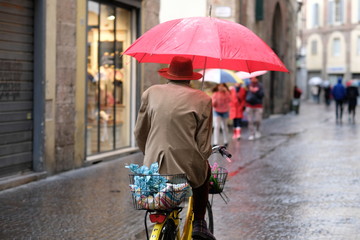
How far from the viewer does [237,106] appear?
57.4 feet

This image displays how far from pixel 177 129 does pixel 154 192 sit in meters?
0.49

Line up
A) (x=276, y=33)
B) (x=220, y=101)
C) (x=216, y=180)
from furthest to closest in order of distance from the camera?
(x=276, y=33) < (x=220, y=101) < (x=216, y=180)

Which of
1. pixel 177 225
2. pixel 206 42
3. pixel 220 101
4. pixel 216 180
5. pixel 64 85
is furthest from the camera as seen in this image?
pixel 220 101

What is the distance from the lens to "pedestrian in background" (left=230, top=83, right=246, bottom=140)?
17.3 meters

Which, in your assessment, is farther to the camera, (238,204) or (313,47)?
(313,47)

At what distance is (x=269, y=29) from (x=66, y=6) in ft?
64.9

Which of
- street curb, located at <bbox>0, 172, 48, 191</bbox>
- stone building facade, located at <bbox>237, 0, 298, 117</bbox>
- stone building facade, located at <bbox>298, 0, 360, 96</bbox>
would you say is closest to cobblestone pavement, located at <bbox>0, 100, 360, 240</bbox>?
street curb, located at <bbox>0, 172, 48, 191</bbox>

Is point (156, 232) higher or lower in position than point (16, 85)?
lower

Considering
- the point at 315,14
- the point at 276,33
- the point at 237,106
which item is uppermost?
the point at 315,14

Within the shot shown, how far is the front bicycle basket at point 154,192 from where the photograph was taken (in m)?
4.03

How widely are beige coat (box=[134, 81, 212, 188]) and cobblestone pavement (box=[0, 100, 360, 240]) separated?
6.78 feet

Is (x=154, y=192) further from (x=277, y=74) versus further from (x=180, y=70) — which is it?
(x=277, y=74)

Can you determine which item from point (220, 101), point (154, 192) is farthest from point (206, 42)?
→ point (220, 101)

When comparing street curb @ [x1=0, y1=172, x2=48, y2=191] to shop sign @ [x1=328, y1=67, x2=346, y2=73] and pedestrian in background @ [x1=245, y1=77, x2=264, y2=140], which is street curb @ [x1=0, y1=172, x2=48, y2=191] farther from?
shop sign @ [x1=328, y1=67, x2=346, y2=73]
